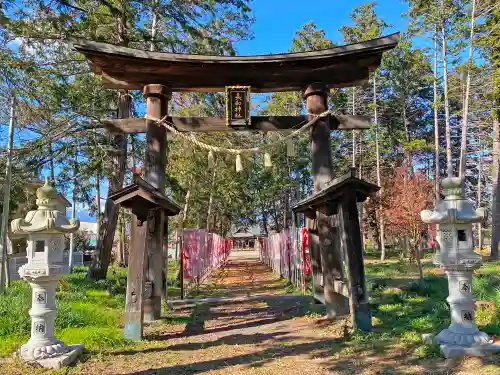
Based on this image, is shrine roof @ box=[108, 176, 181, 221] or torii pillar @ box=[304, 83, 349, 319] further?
torii pillar @ box=[304, 83, 349, 319]

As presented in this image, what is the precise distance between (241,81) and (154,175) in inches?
100

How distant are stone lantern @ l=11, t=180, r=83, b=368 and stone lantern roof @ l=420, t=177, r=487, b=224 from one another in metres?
4.87

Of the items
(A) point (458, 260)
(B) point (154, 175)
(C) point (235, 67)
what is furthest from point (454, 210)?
(B) point (154, 175)

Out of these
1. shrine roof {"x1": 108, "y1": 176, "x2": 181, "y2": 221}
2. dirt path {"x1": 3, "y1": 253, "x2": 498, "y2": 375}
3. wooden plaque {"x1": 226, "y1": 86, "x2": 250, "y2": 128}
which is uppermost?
wooden plaque {"x1": 226, "y1": 86, "x2": 250, "y2": 128}

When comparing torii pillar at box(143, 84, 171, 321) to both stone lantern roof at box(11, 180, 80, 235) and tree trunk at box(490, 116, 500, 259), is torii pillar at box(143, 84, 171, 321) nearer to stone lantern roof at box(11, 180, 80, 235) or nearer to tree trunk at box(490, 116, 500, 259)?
stone lantern roof at box(11, 180, 80, 235)

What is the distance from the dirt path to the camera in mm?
4965

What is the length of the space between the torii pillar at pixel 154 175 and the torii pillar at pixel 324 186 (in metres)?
2.94

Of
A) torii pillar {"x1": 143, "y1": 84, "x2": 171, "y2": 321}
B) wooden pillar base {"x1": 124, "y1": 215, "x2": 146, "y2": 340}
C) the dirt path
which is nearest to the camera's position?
the dirt path

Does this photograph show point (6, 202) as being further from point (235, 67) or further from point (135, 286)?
point (235, 67)

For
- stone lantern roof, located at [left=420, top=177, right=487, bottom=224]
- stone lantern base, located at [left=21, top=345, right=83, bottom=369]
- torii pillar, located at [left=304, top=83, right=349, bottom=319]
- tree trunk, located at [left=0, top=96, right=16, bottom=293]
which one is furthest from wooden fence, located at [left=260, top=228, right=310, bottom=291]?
tree trunk, located at [left=0, top=96, right=16, bottom=293]

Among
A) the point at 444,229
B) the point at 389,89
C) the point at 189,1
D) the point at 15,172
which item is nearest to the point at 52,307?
the point at 444,229

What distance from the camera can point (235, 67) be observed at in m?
7.99

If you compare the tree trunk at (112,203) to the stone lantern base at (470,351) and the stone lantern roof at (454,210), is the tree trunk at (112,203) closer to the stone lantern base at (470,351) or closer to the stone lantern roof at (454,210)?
the stone lantern roof at (454,210)

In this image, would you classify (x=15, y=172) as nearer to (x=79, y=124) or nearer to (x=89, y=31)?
(x=79, y=124)
